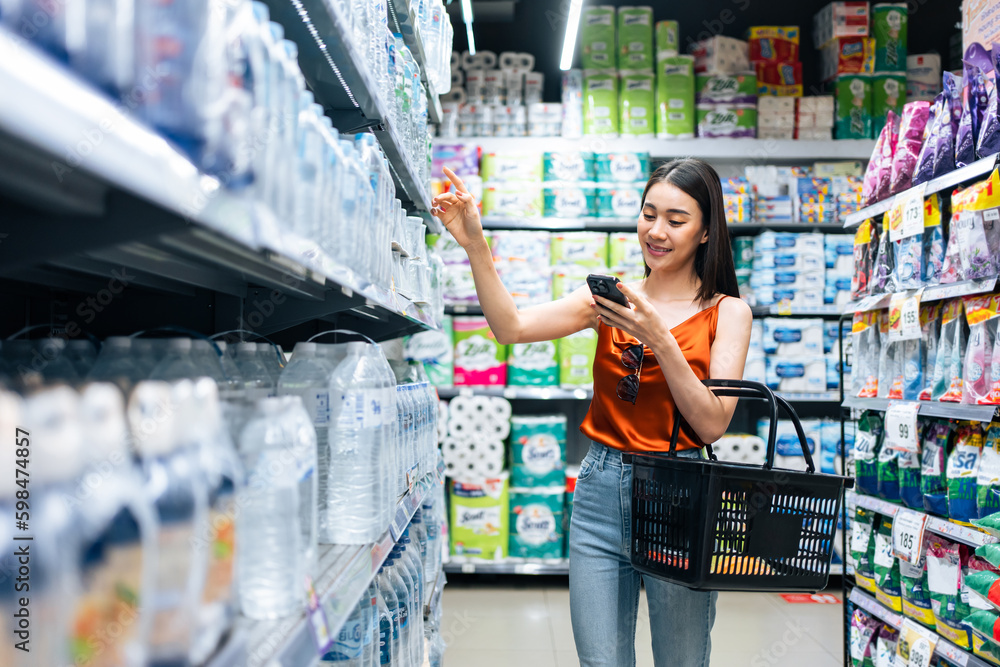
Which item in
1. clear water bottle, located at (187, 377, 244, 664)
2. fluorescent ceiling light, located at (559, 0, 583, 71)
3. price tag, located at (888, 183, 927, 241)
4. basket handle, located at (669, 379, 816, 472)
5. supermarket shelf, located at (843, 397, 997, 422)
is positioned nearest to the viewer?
clear water bottle, located at (187, 377, 244, 664)

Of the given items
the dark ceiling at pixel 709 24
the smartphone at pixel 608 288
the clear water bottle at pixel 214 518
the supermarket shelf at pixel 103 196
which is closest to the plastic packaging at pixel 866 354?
the smartphone at pixel 608 288

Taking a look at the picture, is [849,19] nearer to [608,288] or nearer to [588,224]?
[588,224]

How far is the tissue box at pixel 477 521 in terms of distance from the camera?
13.7ft

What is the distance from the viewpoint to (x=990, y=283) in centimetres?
207

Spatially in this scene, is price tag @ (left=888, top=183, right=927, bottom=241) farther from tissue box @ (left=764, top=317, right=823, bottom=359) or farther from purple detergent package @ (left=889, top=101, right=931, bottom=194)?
tissue box @ (left=764, top=317, right=823, bottom=359)

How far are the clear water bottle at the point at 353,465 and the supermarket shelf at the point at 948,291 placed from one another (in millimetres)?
1860

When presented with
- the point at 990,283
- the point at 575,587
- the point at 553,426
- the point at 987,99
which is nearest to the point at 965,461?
the point at 990,283

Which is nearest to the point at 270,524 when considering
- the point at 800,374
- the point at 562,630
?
the point at 562,630

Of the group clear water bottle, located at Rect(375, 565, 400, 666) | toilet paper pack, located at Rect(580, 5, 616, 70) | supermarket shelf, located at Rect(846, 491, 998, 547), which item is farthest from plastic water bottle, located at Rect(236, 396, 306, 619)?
toilet paper pack, located at Rect(580, 5, 616, 70)

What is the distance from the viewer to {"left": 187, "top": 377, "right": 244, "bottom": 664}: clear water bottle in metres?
0.74

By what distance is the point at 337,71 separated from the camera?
1.64 m

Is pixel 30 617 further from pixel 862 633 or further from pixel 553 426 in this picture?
pixel 553 426

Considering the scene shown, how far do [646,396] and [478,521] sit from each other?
267 cm

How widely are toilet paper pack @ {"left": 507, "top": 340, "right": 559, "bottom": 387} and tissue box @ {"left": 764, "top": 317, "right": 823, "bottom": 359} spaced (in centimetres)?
135
